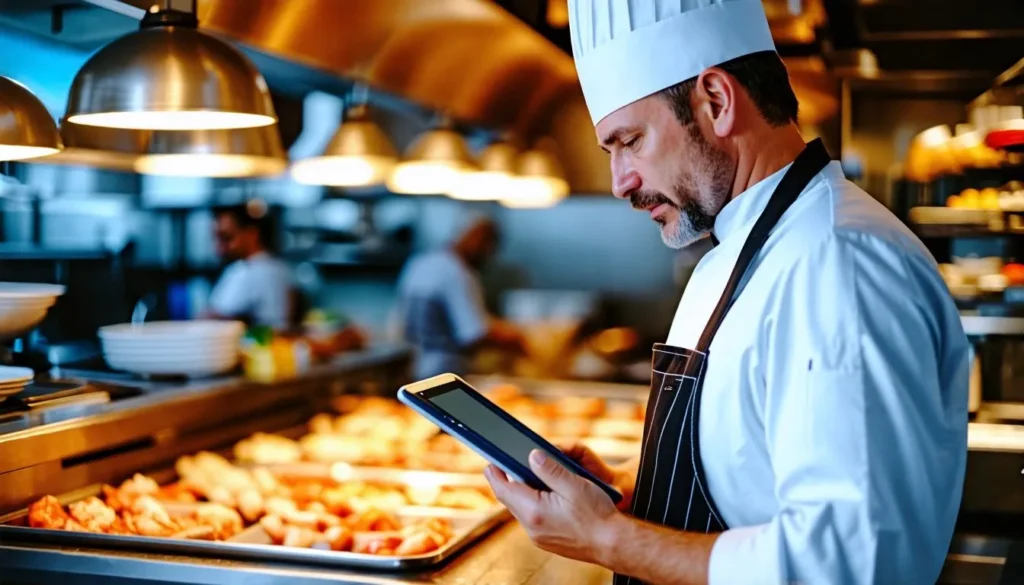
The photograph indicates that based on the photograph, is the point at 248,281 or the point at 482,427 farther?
the point at 248,281

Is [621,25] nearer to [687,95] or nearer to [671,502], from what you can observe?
[687,95]

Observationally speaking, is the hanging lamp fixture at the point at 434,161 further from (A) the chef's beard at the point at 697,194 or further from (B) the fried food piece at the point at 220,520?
(A) the chef's beard at the point at 697,194

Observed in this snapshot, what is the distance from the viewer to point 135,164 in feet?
12.6

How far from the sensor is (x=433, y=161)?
13.5 ft

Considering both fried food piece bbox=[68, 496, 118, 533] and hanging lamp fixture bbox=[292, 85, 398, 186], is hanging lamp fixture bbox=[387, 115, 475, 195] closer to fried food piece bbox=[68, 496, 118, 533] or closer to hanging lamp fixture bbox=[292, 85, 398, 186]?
hanging lamp fixture bbox=[292, 85, 398, 186]

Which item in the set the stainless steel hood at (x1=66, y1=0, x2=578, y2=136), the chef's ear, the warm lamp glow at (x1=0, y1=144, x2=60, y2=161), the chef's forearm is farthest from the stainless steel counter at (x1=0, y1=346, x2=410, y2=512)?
the chef's ear

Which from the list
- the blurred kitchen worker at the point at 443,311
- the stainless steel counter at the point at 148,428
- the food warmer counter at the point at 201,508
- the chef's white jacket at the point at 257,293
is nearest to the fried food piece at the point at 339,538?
the food warmer counter at the point at 201,508

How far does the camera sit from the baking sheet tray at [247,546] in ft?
6.75

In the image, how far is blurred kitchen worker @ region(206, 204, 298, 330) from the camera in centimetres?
611

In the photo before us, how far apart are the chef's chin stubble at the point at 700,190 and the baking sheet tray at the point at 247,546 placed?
2.69 feet

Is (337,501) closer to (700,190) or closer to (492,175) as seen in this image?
(700,190)

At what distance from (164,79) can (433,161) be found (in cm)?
210

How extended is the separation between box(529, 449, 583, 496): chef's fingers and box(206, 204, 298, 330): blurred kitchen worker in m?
4.60

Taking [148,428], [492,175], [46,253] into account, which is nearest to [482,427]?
[148,428]
